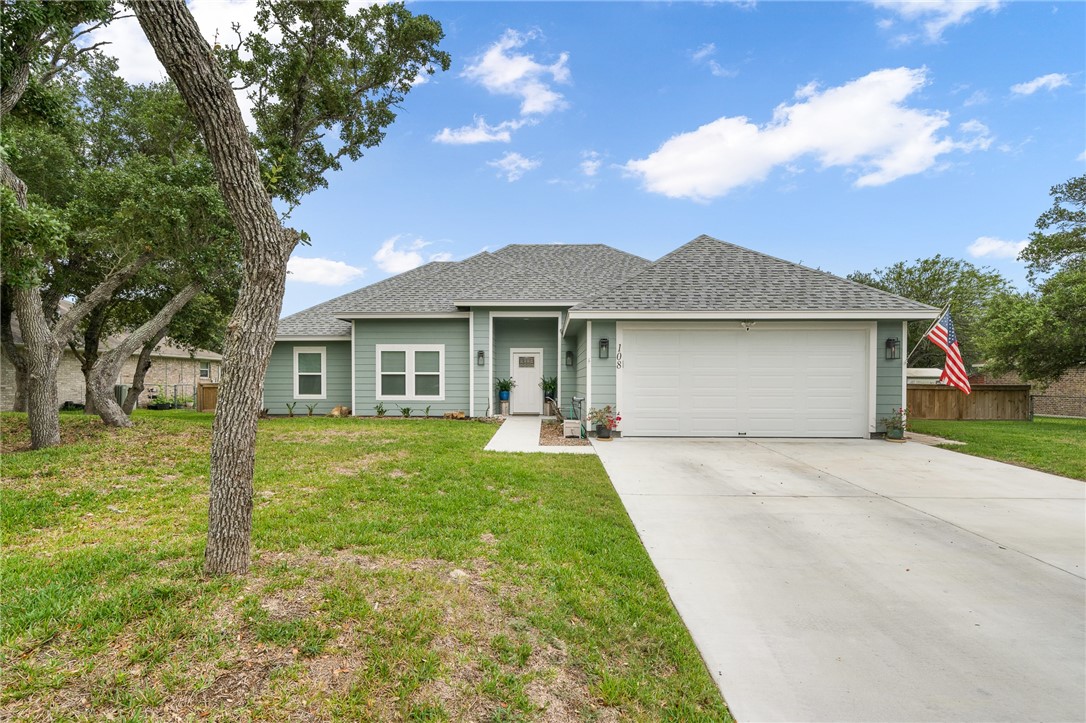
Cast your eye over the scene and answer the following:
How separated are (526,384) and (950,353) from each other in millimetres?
9366

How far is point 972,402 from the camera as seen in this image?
47.6ft

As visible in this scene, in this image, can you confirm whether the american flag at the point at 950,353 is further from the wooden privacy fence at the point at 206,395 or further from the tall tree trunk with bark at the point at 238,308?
the wooden privacy fence at the point at 206,395

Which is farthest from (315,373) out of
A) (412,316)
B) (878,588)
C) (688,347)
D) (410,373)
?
(878,588)

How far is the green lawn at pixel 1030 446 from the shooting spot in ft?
22.0

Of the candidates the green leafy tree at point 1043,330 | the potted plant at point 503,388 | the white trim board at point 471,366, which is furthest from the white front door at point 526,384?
the green leafy tree at point 1043,330

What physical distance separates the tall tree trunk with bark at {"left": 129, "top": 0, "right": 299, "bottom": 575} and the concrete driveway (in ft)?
8.82

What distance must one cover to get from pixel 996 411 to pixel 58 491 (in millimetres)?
21667

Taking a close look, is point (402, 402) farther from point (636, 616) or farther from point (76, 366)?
point (76, 366)

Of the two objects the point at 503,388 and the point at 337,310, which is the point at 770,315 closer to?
the point at 503,388

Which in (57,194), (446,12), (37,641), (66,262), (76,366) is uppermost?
(446,12)

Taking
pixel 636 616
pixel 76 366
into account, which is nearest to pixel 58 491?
pixel 636 616

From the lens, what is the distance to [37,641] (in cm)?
210

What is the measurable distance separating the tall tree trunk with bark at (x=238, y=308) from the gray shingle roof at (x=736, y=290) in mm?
6752

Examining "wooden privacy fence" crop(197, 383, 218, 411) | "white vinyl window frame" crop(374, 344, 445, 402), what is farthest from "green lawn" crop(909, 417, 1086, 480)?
"wooden privacy fence" crop(197, 383, 218, 411)
